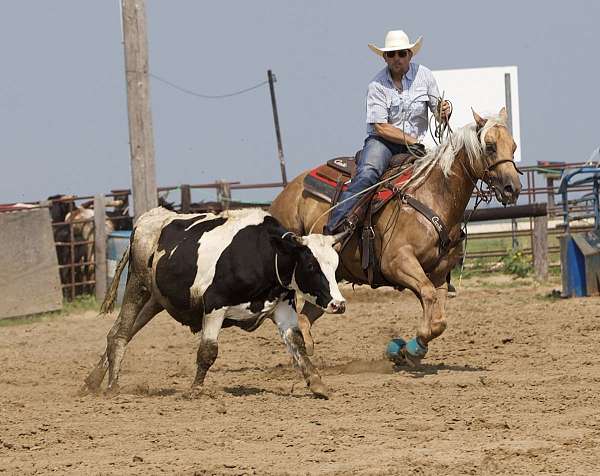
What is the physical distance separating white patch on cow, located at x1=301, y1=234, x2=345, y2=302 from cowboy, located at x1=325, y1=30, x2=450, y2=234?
1.49 m

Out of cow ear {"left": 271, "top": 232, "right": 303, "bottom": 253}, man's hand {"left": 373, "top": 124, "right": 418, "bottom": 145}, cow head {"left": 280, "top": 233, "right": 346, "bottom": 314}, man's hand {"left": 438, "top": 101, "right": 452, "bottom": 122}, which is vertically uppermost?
man's hand {"left": 438, "top": 101, "right": 452, "bottom": 122}

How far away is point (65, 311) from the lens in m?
15.5

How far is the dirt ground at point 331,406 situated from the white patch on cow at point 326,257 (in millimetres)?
708

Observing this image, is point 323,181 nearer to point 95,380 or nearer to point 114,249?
point 95,380

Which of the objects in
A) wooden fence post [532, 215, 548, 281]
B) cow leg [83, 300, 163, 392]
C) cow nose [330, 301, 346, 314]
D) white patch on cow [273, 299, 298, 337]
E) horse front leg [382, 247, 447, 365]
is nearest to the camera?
cow nose [330, 301, 346, 314]

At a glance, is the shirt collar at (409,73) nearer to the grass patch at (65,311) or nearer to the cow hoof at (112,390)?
the cow hoof at (112,390)

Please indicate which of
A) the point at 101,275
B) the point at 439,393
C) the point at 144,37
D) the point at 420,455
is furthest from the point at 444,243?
the point at 101,275

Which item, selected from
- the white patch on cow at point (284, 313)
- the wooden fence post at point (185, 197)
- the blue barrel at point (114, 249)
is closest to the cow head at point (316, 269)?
the white patch on cow at point (284, 313)

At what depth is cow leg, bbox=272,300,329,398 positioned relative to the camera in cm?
799

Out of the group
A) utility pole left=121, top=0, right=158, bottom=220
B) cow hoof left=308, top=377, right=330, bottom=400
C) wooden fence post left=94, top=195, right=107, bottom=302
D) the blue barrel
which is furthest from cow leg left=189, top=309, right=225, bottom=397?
wooden fence post left=94, top=195, right=107, bottom=302

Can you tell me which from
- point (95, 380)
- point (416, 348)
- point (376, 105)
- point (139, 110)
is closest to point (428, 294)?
point (416, 348)

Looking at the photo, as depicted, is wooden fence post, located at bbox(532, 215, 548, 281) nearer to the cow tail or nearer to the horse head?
the horse head

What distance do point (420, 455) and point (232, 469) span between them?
93cm

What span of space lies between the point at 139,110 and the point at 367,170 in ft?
17.8
